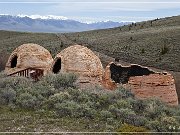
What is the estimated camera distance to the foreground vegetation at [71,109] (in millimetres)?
13852

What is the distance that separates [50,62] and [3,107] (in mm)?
8172

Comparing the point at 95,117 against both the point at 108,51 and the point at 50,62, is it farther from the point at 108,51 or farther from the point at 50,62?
the point at 108,51

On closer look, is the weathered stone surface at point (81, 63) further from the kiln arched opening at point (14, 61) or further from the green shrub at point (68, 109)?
the green shrub at point (68, 109)

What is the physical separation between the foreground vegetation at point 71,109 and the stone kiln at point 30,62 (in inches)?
139

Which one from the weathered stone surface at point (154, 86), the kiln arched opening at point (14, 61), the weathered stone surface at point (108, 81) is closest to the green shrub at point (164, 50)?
the kiln arched opening at point (14, 61)

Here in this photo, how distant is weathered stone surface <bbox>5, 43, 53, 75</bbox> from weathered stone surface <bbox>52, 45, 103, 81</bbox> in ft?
7.13

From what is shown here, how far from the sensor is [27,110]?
16.0 meters

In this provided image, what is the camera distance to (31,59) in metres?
23.7

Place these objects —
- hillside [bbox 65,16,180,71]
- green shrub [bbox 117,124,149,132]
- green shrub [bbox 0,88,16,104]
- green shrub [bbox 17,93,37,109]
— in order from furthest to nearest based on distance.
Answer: hillside [bbox 65,16,180,71] → green shrub [bbox 0,88,16,104] → green shrub [bbox 17,93,37,109] → green shrub [bbox 117,124,149,132]

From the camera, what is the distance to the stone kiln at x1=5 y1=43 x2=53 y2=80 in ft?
75.9

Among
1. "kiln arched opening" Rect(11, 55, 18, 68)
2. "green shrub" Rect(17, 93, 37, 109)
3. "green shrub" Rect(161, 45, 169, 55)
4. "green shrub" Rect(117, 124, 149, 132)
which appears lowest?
"green shrub" Rect(117, 124, 149, 132)

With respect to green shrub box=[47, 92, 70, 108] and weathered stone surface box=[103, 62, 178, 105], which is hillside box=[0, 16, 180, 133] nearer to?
green shrub box=[47, 92, 70, 108]

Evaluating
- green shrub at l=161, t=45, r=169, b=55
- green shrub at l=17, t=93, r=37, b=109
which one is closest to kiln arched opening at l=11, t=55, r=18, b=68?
green shrub at l=17, t=93, r=37, b=109

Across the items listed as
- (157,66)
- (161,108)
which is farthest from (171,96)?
(157,66)
